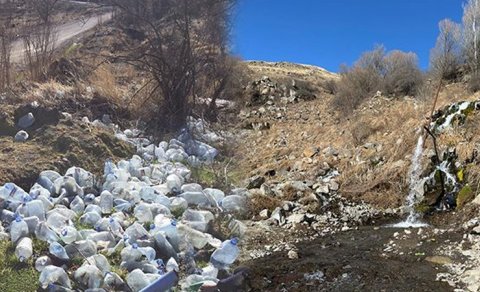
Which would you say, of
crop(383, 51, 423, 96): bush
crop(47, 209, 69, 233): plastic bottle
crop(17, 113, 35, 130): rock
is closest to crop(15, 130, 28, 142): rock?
crop(17, 113, 35, 130): rock

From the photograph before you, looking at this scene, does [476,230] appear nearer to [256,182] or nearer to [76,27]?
[256,182]

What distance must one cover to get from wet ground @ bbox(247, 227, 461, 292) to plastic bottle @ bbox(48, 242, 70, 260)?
5.39ft

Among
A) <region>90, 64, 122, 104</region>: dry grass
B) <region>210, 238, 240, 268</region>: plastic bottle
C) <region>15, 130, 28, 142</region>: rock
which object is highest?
<region>90, 64, 122, 104</region>: dry grass

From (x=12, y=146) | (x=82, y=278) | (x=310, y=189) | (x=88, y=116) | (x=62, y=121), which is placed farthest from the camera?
(x=310, y=189)

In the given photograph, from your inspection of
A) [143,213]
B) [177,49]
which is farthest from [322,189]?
[143,213]

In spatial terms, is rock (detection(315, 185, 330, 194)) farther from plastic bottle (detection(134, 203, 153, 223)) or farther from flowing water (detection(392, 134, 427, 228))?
plastic bottle (detection(134, 203, 153, 223))

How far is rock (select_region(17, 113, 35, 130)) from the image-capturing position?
5.97 metres

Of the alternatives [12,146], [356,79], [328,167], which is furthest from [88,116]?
[356,79]

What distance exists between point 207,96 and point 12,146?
3.98 metres

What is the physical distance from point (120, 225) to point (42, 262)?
0.78 meters

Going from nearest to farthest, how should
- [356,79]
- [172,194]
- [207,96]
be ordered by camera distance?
[172,194], [207,96], [356,79]

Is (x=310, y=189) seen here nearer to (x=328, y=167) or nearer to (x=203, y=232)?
(x=328, y=167)

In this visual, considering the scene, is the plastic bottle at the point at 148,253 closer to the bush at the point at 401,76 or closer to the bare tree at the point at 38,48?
the bare tree at the point at 38,48

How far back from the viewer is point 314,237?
6414mm
